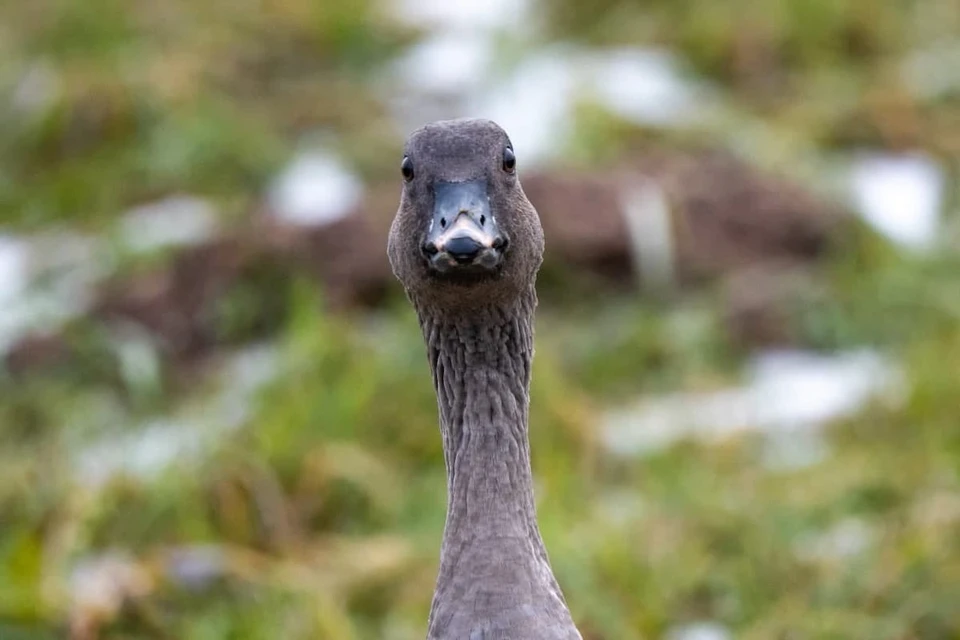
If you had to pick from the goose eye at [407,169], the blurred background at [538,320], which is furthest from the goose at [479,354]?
the blurred background at [538,320]

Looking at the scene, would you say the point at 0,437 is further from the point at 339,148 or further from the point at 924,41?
the point at 924,41

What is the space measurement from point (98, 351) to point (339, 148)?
2704 mm

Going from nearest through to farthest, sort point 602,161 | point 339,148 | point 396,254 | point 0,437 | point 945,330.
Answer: point 396,254, point 0,437, point 945,330, point 602,161, point 339,148

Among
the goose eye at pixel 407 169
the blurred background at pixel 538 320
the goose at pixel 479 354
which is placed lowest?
the goose at pixel 479 354

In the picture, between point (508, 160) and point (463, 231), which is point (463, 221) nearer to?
point (463, 231)

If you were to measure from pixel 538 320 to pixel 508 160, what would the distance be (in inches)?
178

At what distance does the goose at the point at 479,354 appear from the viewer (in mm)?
3598

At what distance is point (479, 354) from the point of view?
12.7 feet

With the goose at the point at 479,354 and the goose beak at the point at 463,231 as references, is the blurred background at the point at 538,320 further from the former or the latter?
the goose beak at the point at 463,231

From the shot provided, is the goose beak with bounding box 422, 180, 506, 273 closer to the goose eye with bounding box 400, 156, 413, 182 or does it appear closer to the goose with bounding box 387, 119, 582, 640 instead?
the goose with bounding box 387, 119, 582, 640

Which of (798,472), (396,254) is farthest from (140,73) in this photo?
(396,254)

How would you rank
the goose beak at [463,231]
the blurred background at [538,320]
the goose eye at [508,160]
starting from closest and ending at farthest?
the goose beak at [463,231], the goose eye at [508,160], the blurred background at [538,320]

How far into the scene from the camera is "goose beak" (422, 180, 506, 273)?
350 centimetres

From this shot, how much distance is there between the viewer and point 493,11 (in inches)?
484
